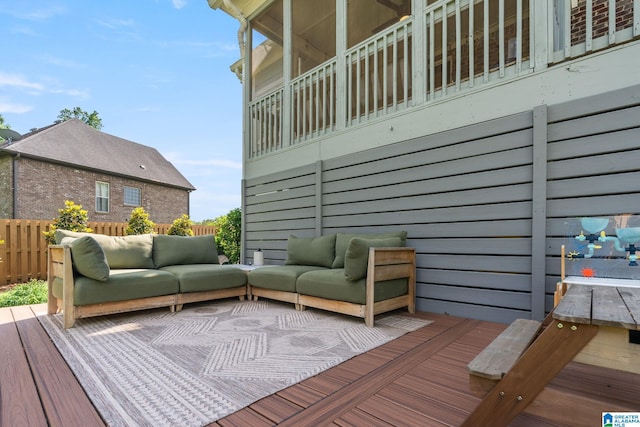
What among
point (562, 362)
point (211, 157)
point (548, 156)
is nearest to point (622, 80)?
point (548, 156)

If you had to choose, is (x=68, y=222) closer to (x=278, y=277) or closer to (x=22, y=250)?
(x=22, y=250)

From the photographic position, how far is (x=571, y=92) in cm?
261

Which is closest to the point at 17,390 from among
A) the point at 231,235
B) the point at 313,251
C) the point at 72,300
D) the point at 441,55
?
the point at 72,300

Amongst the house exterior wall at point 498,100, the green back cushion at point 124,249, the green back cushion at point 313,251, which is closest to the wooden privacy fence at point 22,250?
the green back cushion at point 124,249

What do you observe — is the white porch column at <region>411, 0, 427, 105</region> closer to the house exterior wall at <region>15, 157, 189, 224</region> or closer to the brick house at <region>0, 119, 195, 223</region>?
the brick house at <region>0, 119, 195, 223</region>

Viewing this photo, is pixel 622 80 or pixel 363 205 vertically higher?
pixel 622 80

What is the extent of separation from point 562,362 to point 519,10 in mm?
3147

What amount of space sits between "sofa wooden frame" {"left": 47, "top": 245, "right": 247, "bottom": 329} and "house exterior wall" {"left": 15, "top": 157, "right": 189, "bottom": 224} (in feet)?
28.7

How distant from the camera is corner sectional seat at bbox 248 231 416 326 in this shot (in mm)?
2898

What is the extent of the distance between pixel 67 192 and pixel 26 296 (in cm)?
797

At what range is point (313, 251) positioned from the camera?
4.10m

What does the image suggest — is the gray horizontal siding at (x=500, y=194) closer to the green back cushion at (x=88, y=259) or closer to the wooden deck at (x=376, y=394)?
the wooden deck at (x=376, y=394)

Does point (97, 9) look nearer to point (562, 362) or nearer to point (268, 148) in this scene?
point (268, 148)

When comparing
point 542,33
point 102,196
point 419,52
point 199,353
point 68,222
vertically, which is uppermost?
point 419,52
